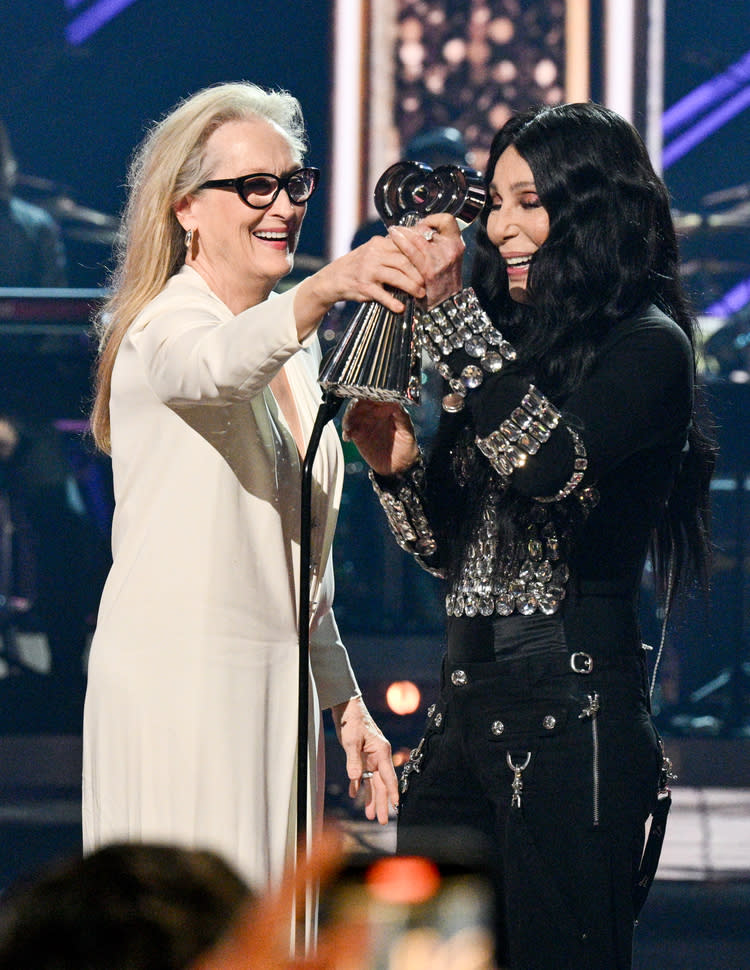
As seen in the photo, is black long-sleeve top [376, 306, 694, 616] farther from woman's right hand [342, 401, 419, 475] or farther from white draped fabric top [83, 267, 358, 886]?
white draped fabric top [83, 267, 358, 886]

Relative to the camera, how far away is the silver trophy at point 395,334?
154cm

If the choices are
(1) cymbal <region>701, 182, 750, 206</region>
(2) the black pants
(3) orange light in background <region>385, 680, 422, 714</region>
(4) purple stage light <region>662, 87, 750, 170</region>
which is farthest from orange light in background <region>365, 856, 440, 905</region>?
(4) purple stage light <region>662, 87, 750, 170</region>

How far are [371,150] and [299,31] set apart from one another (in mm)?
607

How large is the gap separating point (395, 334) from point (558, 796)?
577mm

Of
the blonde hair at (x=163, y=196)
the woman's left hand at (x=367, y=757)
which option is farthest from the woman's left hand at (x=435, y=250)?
the woman's left hand at (x=367, y=757)

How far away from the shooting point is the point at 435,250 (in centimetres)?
159

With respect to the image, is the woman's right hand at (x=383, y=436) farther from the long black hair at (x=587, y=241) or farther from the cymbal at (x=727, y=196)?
the cymbal at (x=727, y=196)

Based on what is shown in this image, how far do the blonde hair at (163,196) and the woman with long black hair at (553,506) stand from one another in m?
0.32

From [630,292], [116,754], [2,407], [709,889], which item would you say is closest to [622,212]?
[630,292]

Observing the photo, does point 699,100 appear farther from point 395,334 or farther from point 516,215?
point 395,334

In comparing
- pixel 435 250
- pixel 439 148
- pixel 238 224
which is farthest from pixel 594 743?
pixel 439 148

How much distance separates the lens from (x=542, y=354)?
1.78 metres

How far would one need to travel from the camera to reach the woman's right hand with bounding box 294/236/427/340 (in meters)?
1.52

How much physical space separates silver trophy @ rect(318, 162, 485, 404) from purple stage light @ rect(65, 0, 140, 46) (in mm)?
4881
